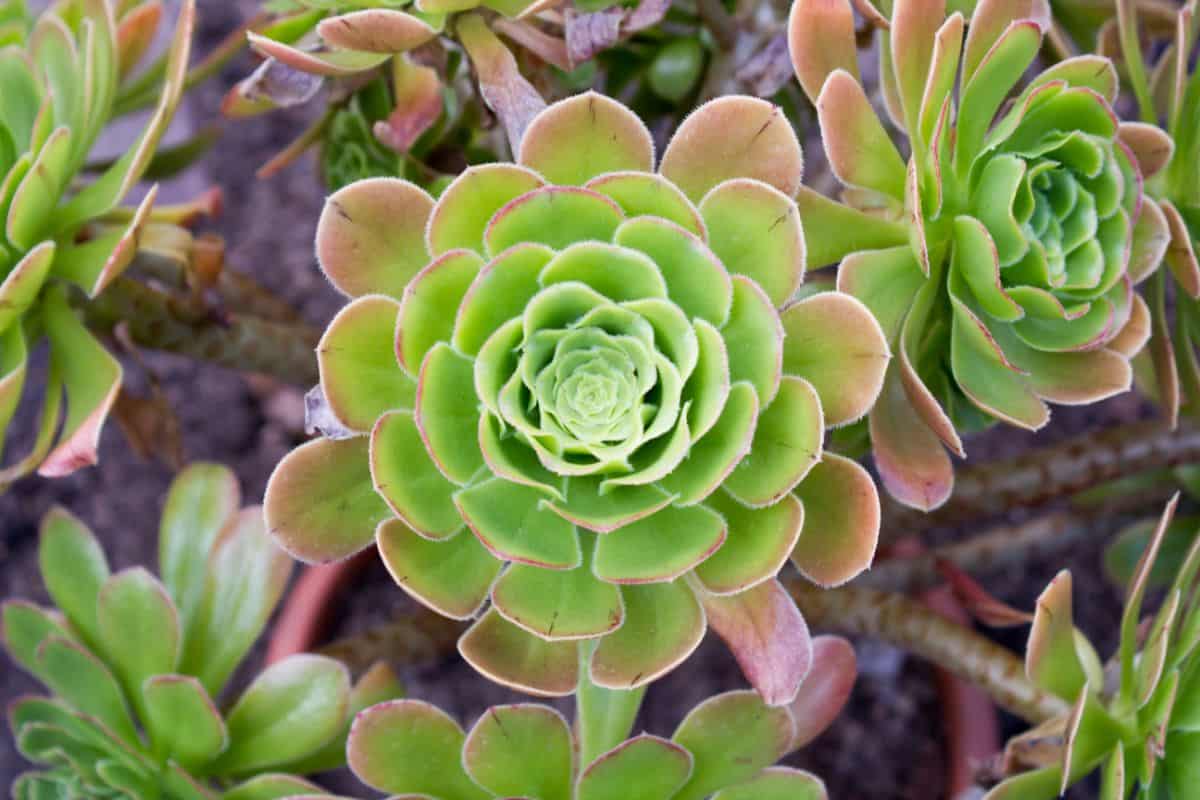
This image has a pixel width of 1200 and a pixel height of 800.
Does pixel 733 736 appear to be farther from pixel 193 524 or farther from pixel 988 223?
pixel 193 524

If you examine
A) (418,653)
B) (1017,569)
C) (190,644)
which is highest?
(190,644)

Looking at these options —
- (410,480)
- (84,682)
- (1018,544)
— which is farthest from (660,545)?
(1018,544)

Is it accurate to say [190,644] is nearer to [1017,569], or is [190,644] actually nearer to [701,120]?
[701,120]

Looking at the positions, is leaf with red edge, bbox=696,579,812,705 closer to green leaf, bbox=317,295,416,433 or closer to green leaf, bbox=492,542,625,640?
green leaf, bbox=492,542,625,640

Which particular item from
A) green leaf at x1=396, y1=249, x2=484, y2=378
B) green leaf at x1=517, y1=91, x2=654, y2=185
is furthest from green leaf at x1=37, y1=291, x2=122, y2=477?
green leaf at x1=517, y1=91, x2=654, y2=185

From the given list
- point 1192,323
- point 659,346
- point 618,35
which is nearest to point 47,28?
point 618,35

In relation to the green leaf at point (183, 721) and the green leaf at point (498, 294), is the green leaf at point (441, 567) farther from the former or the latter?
the green leaf at point (183, 721)

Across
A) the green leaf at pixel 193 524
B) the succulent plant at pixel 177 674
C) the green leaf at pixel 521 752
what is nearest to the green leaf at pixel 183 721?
the succulent plant at pixel 177 674
